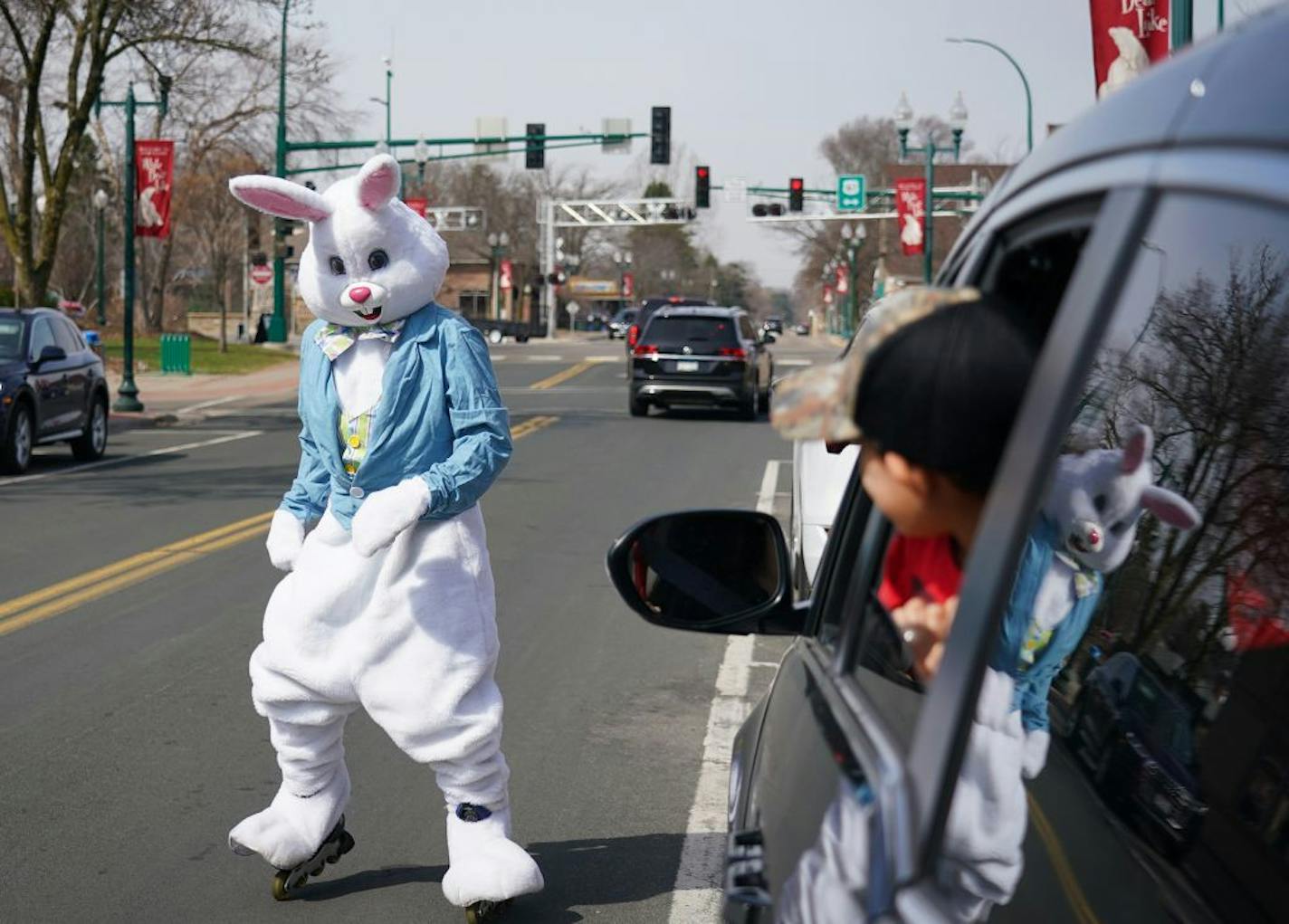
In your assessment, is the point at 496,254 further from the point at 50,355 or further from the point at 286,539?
the point at 286,539

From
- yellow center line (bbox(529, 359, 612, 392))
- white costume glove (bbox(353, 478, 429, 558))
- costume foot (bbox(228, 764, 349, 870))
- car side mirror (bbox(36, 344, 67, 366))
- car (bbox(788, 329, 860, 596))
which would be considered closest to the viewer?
white costume glove (bbox(353, 478, 429, 558))

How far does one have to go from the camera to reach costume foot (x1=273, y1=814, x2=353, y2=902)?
4945 millimetres

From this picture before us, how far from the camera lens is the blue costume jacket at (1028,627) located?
1652 mm

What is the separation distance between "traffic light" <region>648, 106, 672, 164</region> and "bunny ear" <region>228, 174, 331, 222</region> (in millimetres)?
39114

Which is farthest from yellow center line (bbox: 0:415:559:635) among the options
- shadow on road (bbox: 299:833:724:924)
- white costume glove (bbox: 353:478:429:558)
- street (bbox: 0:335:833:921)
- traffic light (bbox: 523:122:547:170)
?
traffic light (bbox: 523:122:547:170)

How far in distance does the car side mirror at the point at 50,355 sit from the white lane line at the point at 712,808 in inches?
450

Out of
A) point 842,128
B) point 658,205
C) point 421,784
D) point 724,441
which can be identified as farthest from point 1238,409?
point 658,205

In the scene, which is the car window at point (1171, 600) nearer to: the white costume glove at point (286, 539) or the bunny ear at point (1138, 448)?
the bunny ear at point (1138, 448)

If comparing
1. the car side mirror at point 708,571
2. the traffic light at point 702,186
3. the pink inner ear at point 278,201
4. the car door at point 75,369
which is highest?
the traffic light at point 702,186

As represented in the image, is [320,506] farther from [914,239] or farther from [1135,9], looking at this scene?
[914,239]

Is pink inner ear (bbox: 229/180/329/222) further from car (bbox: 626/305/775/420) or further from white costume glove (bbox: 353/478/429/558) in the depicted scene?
car (bbox: 626/305/775/420)

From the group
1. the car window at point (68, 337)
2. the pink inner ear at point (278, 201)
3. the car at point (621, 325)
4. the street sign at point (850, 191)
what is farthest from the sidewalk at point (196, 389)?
the car at point (621, 325)

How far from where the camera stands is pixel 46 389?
18.2 meters

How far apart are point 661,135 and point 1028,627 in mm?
42900
